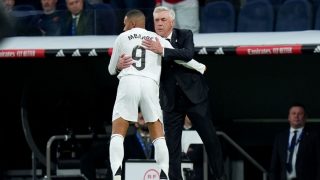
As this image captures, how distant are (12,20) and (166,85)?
5478mm

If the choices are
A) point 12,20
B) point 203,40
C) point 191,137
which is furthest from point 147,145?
point 12,20

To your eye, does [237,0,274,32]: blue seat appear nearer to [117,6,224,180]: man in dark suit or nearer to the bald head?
[117,6,224,180]: man in dark suit

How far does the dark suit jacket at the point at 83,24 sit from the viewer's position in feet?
34.1

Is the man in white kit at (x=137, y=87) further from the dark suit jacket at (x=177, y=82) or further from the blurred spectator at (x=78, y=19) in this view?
the blurred spectator at (x=78, y=19)

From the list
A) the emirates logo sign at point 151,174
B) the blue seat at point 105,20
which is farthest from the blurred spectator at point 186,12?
the emirates logo sign at point 151,174

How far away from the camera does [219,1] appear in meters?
10.4

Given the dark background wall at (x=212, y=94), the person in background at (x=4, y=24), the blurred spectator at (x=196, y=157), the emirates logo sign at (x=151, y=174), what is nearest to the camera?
the person in background at (x=4, y=24)

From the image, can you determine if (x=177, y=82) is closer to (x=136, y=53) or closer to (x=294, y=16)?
(x=136, y=53)

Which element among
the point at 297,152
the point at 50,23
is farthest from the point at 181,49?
the point at 50,23

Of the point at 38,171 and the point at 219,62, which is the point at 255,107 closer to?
the point at 219,62

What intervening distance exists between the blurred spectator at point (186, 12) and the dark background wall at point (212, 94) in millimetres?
→ 1338

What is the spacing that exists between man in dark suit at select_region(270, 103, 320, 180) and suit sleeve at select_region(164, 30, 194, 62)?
2.85m

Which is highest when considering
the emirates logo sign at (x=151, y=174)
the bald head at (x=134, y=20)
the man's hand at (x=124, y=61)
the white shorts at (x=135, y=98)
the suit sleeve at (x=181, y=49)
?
the bald head at (x=134, y=20)

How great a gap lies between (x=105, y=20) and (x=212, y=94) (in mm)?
2368
